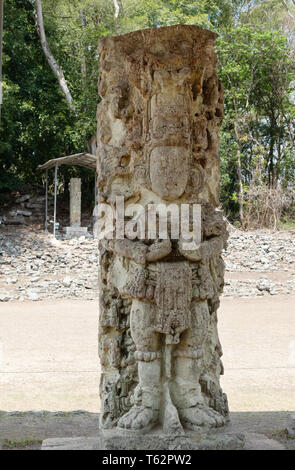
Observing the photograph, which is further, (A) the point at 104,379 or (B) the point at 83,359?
(B) the point at 83,359

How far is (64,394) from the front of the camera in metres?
5.96

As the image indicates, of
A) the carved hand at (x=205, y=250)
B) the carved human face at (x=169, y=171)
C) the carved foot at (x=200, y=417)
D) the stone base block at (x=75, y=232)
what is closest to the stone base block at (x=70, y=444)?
the carved foot at (x=200, y=417)

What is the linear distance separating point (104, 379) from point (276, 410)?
2.30 m

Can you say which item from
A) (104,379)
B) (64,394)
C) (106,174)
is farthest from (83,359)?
(106,174)

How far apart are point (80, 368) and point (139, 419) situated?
3.54 meters

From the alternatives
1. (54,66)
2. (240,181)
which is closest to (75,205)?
(54,66)

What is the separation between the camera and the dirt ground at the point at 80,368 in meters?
5.04

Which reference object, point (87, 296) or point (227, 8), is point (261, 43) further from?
point (87, 296)

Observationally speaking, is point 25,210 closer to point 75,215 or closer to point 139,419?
point 75,215

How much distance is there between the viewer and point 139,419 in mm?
3566

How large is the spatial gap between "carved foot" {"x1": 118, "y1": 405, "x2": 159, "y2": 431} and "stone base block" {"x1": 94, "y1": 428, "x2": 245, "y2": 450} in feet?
0.14

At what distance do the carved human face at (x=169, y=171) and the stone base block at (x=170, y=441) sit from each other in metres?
1.59

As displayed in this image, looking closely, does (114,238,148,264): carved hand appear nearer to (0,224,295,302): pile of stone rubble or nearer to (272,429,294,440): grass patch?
(272,429,294,440): grass patch

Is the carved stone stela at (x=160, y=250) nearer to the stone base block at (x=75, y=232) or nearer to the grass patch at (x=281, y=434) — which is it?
the grass patch at (x=281, y=434)
